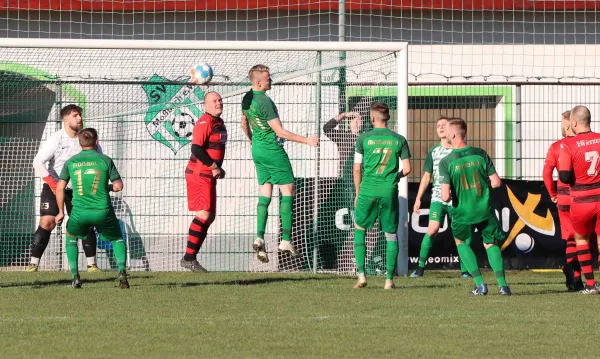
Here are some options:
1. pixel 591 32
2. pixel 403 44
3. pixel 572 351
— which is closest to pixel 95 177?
pixel 403 44

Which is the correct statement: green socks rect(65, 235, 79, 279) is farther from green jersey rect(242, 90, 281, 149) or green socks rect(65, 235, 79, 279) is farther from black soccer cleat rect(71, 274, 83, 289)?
green jersey rect(242, 90, 281, 149)

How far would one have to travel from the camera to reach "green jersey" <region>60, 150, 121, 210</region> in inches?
458

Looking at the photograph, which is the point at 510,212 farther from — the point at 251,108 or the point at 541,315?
the point at 541,315

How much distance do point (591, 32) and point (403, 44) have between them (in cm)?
686

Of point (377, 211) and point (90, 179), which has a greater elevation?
point (90, 179)

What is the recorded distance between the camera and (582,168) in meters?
11.2

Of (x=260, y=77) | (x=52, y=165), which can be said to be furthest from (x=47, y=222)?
(x=260, y=77)

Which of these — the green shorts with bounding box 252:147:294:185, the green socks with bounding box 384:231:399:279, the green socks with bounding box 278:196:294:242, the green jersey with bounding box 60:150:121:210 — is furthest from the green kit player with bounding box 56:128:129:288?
the green socks with bounding box 384:231:399:279

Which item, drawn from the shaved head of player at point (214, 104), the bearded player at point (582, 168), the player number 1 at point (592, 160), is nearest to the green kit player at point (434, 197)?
the shaved head of player at point (214, 104)

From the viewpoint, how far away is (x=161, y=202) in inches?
599

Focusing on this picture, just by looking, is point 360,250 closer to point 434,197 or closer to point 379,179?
point 379,179

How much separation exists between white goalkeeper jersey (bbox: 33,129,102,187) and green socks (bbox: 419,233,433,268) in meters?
4.38

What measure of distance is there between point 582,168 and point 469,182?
43.2 inches

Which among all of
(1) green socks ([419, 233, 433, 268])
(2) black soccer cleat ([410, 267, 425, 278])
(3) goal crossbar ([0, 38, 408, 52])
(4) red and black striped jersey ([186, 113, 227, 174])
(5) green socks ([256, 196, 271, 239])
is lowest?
(2) black soccer cleat ([410, 267, 425, 278])
